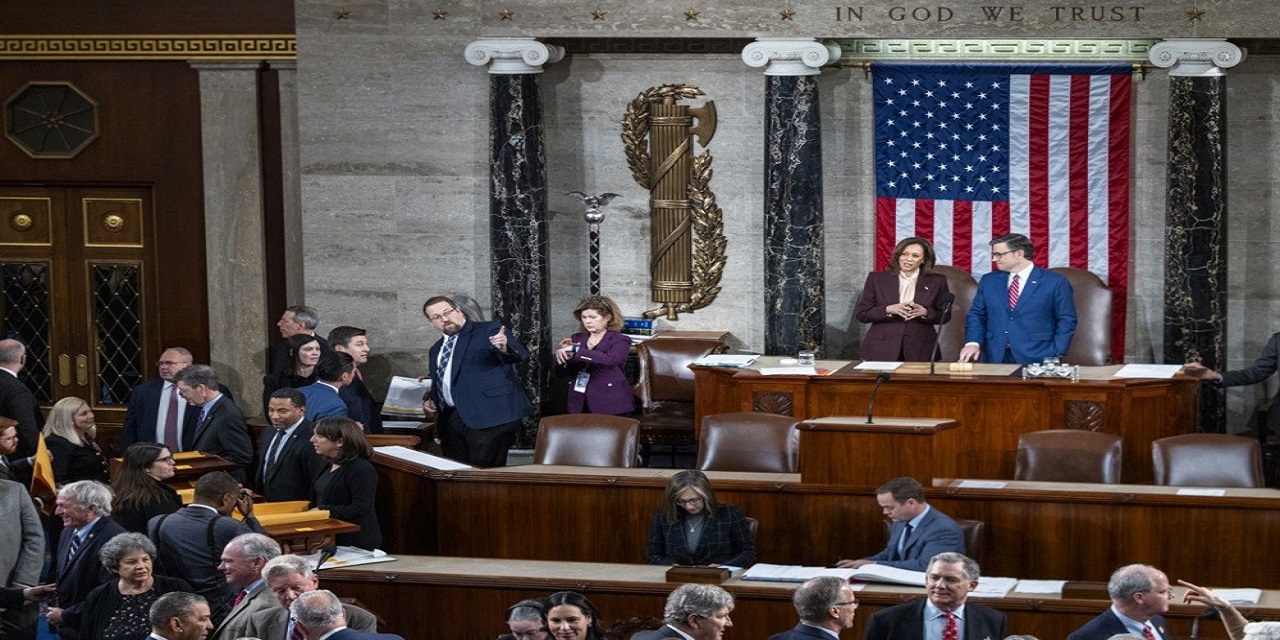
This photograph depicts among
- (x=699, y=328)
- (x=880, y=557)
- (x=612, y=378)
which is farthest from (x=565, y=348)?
(x=880, y=557)

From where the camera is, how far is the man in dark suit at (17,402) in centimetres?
1085

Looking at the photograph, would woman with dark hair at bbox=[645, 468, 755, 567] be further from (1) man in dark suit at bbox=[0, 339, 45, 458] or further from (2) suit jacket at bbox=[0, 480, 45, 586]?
(1) man in dark suit at bbox=[0, 339, 45, 458]

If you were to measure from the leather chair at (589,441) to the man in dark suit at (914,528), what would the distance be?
2.12 metres

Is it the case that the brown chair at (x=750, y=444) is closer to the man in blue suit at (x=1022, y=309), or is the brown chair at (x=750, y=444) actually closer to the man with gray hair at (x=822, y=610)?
the man in blue suit at (x=1022, y=309)

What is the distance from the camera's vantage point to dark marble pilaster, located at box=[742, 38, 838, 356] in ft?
43.9

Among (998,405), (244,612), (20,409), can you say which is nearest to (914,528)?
(998,405)

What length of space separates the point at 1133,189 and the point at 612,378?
4408 millimetres

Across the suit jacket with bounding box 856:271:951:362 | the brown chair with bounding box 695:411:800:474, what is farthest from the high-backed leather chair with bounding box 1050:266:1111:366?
the brown chair with bounding box 695:411:800:474

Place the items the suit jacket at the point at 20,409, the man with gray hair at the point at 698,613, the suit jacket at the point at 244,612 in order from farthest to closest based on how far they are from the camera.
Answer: the suit jacket at the point at 20,409
the suit jacket at the point at 244,612
the man with gray hair at the point at 698,613

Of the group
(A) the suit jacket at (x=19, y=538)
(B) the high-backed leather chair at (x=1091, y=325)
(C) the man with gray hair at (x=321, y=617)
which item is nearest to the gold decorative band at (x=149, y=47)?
(B) the high-backed leather chair at (x=1091, y=325)

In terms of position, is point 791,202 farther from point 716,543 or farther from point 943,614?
point 943,614

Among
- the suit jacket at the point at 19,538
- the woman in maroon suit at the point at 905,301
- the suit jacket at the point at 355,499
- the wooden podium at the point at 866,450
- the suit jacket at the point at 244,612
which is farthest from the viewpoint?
the woman in maroon suit at the point at 905,301

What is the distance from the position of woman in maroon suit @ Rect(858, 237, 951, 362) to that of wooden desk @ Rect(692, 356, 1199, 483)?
852 millimetres

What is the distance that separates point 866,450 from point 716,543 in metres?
1.10
